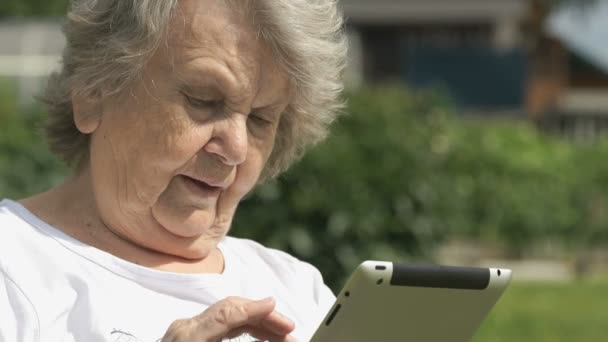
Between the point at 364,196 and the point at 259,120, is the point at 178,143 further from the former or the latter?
the point at 364,196

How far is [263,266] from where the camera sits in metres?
2.79

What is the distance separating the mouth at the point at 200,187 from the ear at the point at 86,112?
21cm

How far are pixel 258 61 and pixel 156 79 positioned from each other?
20cm

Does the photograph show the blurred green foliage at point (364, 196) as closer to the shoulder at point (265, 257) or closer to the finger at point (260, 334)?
the shoulder at point (265, 257)

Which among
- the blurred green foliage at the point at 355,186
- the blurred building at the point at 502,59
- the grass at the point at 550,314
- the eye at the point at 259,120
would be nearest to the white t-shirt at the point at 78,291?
the eye at the point at 259,120

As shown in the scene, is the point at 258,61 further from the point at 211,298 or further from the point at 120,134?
the point at 211,298

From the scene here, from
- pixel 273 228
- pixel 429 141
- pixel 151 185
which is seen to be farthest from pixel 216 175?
pixel 429 141

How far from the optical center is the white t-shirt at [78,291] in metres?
2.29

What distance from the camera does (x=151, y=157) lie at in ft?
7.94

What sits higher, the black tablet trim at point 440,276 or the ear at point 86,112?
the black tablet trim at point 440,276

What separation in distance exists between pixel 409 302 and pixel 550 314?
780 cm

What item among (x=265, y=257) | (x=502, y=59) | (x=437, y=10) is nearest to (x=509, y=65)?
(x=502, y=59)

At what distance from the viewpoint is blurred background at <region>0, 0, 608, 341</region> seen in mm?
6707

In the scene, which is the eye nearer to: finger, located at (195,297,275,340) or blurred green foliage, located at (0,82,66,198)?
finger, located at (195,297,275,340)
